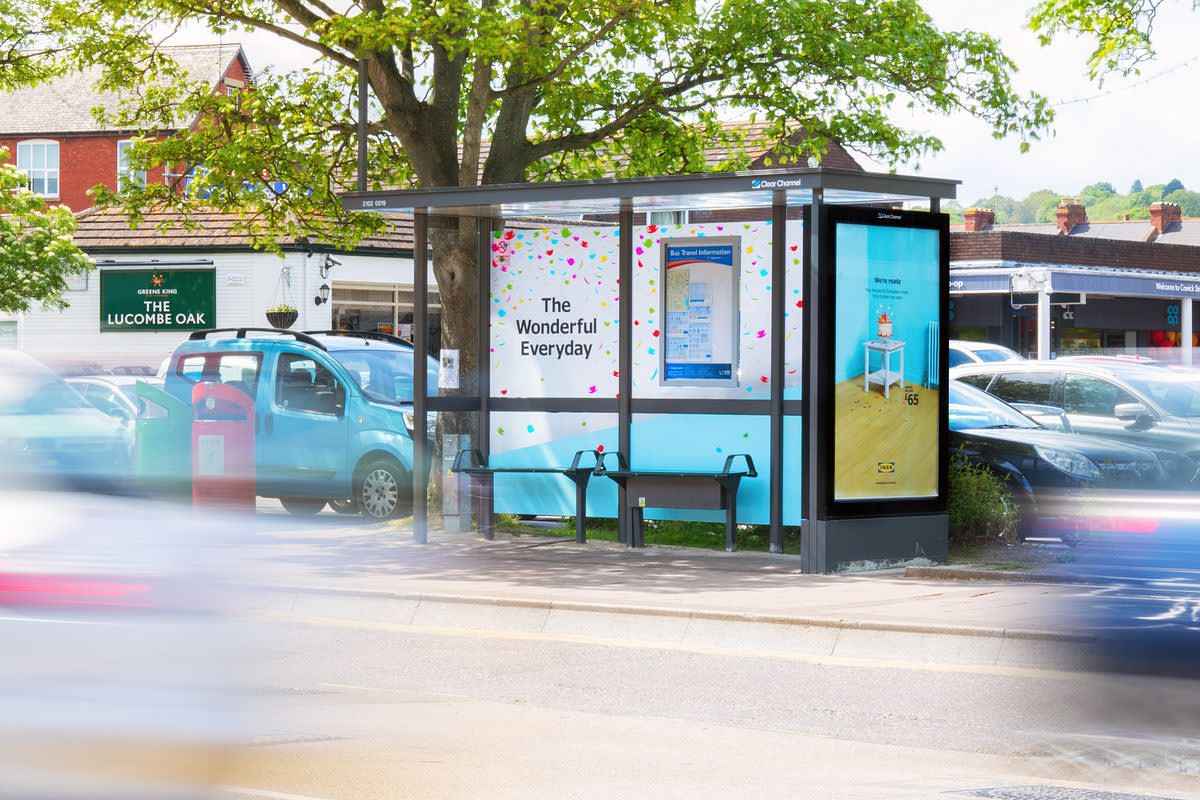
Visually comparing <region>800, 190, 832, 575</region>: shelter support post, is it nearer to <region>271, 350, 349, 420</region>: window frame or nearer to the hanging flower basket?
<region>271, 350, 349, 420</region>: window frame

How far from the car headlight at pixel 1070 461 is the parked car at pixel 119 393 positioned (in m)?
9.22

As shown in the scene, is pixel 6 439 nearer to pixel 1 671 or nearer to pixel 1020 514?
pixel 1 671

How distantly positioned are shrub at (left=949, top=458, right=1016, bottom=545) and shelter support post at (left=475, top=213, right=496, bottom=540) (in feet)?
13.6

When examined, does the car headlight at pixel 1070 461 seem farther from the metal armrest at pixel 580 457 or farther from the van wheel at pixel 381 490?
the van wheel at pixel 381 490

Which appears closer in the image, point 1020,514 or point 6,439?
point 6,439

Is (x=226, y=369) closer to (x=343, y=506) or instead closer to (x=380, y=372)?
(x=380, y=372)

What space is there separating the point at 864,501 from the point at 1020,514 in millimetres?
2219

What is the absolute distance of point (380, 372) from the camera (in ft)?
56.9

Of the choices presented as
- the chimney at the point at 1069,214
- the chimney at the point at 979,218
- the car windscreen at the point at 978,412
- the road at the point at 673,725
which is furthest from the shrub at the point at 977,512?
the chimney at the point at 1069,214

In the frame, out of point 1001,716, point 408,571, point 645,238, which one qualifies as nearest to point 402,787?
point 1001,716

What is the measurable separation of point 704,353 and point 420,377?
2589 mm

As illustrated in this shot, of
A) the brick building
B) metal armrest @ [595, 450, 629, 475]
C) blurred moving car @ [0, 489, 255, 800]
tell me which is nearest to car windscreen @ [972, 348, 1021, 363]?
metal armrest @ [595, 450, 629, 475]

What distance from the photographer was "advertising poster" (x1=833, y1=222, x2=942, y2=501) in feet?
39.5

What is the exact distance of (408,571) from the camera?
12195 mm
